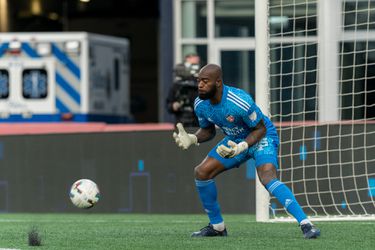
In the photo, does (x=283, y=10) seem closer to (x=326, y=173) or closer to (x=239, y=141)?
(x=326, y=173)

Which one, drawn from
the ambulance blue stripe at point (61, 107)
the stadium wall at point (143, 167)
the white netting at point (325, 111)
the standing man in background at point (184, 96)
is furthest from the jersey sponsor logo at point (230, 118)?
the ambulance blue stripe at point (61, 107)

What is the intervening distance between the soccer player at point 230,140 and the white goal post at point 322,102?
2420 mm

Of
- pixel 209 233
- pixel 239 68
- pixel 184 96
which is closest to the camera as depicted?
pixel 209 233

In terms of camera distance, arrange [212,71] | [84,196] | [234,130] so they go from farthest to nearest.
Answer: [84,196]
[234,130]
[212,71]

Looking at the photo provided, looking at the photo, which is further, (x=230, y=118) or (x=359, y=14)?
(x=359, y=14)

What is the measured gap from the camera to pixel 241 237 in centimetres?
1128

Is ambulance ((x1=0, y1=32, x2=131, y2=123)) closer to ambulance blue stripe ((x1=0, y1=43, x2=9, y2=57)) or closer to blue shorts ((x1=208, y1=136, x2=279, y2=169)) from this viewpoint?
ambulance blue stripe ((x1=0, y1=43, x2=9, y2=57))

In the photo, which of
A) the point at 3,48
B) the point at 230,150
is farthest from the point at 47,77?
the point at 230,150

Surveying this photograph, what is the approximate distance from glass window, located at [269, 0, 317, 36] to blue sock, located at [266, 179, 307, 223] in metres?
7.58

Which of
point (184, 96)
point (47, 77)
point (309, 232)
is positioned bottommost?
point (309, 232)

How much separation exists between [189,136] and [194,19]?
11.9 metres

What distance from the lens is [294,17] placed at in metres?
18.8

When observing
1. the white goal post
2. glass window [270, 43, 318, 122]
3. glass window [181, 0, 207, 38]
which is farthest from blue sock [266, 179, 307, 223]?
glass window [181, 0, 207, 38]

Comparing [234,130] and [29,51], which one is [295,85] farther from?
[234,130]
